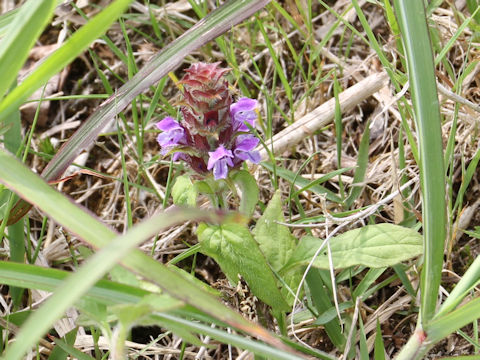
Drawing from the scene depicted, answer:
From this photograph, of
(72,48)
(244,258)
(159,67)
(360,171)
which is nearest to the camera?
(72,48)

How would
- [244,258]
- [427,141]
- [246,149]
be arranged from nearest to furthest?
[427,141] < [244,258] < [246,149]

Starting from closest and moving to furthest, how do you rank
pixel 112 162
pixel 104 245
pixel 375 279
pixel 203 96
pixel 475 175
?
1. pixel 104 245
2. pixel 203 96
3. pixel 375 279
4. pixel 475 175
5. pixel 112 162

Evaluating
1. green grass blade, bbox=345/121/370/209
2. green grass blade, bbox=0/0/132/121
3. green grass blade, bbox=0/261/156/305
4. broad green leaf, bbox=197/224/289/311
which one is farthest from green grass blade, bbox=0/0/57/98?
green grass blade, bbox=345/121/370/209

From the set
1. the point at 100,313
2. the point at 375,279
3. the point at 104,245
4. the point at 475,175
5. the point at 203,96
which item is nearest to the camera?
the point at 104,245

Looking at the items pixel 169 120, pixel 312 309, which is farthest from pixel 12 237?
pixel 312 309

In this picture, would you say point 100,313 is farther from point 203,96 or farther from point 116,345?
point 203,96

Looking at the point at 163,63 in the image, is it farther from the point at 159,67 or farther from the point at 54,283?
the point at 54,283

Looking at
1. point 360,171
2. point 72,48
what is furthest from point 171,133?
point 360,171
